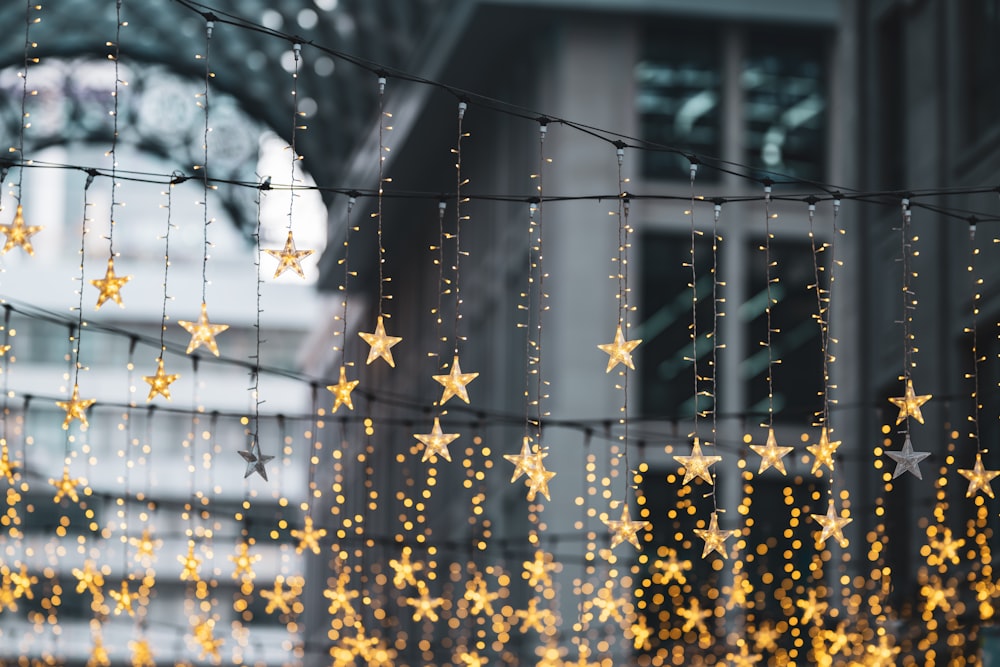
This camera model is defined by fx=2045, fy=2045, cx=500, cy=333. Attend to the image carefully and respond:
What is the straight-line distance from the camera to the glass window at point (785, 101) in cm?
3067

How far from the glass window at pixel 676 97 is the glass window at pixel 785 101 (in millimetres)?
572

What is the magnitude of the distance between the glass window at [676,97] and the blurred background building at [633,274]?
0.05 metres

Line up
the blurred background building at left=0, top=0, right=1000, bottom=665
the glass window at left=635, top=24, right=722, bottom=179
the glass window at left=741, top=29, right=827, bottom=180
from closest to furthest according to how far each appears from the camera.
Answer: the blurred background building at left=0, top=0, right=1000, bottom=665
the glass window at left=635, top=24, right=722, bottom=179
the glass window at left=741, top=29, right=827, bottom=180

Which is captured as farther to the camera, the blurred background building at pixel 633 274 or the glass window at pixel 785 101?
the glass window at pixel 785 101

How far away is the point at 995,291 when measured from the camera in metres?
20.8

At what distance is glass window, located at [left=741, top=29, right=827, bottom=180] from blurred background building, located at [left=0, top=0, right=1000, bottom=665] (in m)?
0.05

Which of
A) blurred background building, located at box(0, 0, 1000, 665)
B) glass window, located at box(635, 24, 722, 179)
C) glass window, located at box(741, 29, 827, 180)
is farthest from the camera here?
glass window, located at box(741, 29, 827, 180)

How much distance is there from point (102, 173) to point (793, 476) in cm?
1879

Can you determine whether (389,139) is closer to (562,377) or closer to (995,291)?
(562,377)

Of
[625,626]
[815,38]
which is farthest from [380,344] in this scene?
[815,38]

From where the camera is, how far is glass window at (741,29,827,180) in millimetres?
30672

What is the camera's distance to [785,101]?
101ft

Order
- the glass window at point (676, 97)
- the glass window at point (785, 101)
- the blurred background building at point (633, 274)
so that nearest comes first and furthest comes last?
1. the blurred background building at point (633, 274)
2. the glass window at point (676, 97)
3. the glass window at point (785, 101)

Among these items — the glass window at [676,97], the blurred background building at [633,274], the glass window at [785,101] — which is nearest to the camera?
the blurred background building at [633,274]
